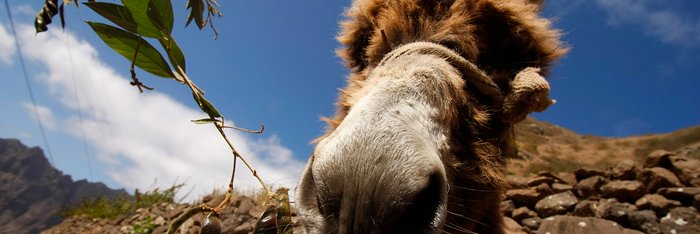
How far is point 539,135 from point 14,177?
115346mm

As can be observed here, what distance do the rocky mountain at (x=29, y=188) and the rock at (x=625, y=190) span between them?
9394 cm

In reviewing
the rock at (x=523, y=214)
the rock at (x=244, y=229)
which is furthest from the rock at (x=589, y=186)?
the rock at (x=244, y=229)

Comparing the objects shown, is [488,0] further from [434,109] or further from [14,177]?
[14,177]

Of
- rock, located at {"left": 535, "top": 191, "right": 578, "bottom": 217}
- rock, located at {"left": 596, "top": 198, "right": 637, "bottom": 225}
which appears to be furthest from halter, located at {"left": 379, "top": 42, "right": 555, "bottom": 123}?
rock, located at {"left": 535, "top": 191, "right": 578, "bottom": 217}

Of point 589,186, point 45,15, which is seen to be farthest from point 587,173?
point 45,15

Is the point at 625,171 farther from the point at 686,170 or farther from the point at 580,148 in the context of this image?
the point at 580,148

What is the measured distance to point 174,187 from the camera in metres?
11.2

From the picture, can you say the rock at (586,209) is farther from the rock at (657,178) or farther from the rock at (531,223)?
the rock at (657,178)

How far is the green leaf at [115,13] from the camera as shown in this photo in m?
0.87

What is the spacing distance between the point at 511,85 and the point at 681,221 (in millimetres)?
3743

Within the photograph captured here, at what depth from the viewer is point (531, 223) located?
5562mm

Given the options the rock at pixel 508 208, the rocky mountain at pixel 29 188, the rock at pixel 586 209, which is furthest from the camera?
the rocky mountain at pixel 29 188

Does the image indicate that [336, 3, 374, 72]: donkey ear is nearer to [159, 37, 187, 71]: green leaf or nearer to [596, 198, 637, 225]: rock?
[159, 37, 187, 71]: green leaf

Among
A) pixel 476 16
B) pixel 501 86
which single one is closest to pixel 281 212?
pixel 501 86
